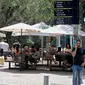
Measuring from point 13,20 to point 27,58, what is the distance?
2187 cm

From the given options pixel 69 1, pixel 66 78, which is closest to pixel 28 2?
pixel 66 78

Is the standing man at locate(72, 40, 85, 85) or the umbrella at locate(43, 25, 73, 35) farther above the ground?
the umbrella at locate(43, 25, 73, 35)

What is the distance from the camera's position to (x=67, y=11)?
10.9 meters

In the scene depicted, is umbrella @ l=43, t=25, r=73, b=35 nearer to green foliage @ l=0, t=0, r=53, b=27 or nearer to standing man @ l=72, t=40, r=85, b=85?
standing man @ l=72, t=40, r=85, b=85

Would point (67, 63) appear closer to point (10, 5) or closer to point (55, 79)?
point (55, 79)

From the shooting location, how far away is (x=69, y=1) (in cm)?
1106

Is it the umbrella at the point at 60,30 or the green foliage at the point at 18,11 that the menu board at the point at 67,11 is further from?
the green foliage at the point at 18,11

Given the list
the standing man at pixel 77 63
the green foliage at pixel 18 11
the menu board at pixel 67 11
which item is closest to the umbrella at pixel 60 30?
the menu board at pixel 67 11

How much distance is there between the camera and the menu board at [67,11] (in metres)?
10.7

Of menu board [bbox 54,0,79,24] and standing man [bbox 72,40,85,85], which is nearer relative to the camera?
menu board [bbox 54,0,79,24]

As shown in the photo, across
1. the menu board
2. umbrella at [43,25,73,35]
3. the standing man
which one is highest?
the menu board

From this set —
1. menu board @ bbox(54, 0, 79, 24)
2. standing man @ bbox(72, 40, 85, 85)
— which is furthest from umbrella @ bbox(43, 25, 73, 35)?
standing man @ bbox(72, 40, 85, 85)

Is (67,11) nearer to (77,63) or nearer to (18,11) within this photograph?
(77,63)

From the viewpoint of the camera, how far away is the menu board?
35.2 feet
